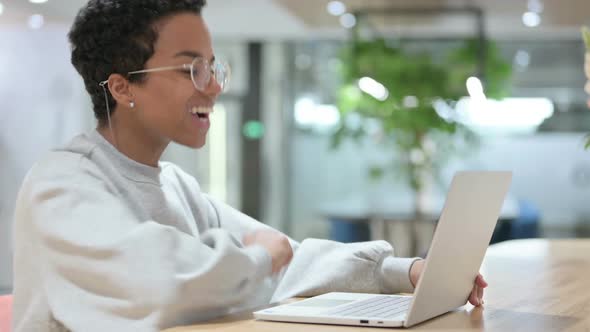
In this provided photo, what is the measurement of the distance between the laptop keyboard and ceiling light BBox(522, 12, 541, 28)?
6.41m

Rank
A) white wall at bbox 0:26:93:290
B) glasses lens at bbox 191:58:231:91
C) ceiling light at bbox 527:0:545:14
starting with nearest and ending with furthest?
glasses lens at bbox 191:58:231:91, white wall at bbox 0:26:93:290, ceiling light at bbox 527:0:545:14

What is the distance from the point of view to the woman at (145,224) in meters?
1.40

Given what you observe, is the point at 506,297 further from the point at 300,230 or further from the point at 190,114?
the point at 300,230

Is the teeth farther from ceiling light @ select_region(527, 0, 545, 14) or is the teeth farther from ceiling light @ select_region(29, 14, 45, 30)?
ceiling light @ select_region(527, 0, 545, 14)

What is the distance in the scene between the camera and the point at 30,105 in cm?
445

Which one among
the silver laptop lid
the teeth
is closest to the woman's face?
the teeth

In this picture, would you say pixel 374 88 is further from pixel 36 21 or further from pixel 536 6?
pixel 36 21

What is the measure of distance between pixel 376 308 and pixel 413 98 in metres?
6.37

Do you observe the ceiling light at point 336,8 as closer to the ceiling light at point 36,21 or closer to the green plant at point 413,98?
the green plant at point 413,98

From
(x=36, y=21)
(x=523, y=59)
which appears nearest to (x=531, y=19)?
(x=523, y=59)

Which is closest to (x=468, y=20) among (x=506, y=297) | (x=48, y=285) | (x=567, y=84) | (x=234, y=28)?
(x=567, y=84)

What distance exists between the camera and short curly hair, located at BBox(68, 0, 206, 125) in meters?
1.78

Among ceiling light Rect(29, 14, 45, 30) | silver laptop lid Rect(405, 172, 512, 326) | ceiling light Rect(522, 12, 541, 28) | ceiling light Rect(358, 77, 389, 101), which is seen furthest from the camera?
ceiling light Rect(358, 77, 389, 101)

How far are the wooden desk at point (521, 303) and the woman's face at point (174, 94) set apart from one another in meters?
0.40
